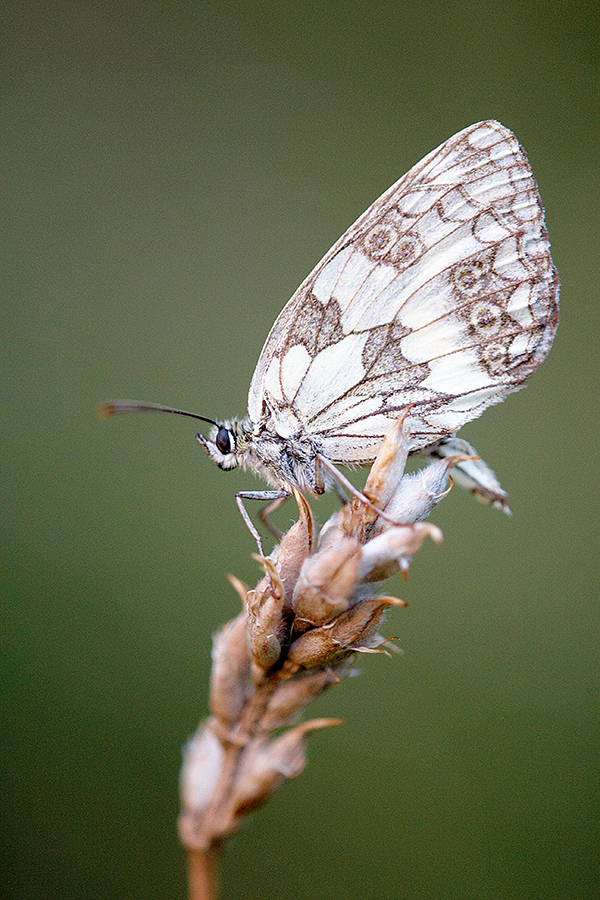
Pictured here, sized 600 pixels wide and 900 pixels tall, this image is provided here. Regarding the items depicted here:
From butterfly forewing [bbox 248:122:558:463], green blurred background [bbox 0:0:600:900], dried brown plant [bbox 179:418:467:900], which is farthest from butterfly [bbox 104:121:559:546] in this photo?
green blurred background [bbox 0:0:600:900]

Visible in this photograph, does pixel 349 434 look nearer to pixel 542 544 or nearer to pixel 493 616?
pixel 493 616

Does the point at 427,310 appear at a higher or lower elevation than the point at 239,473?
higher

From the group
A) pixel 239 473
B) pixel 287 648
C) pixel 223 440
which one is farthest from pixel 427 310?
pixel 239 473

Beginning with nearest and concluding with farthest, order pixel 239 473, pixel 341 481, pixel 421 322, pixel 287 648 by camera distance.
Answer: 1. pixel 287 648
2. pixel 341 481
3. pixel 421 322
4. pixel 239 473

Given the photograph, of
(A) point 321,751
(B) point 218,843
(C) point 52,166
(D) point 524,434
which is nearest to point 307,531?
(B) point 218,843

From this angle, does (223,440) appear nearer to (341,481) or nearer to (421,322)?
(341,481)

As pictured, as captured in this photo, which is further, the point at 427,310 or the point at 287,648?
the point at 427,310

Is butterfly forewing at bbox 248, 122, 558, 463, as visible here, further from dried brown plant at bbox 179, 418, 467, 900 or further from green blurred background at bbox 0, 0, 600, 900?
green blurred background at bbox 0, 0, 600, 900
